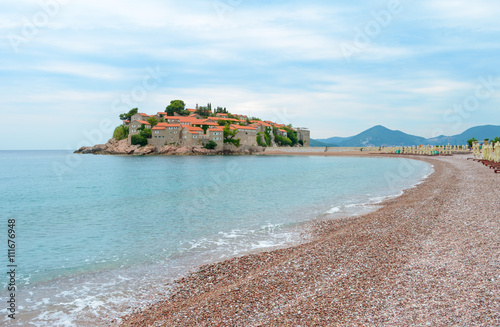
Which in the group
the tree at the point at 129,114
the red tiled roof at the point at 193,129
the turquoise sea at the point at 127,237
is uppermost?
the tree at the point at 129,114

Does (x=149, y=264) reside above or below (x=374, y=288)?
below

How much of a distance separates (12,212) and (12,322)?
19.4m

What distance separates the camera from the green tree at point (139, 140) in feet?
418

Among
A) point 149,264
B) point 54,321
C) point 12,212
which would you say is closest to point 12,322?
point 54,321

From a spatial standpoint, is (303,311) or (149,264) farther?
(149,264)

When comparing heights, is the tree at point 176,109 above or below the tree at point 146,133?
above

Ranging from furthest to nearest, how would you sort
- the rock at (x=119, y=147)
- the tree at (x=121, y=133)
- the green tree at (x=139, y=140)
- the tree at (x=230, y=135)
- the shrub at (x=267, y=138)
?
the shrub at (x=267, y=138), the tree at (x=121, y=133), the tree at (x=230, y=135), the rock at (x=119, y=147), the green tree at (x=139, y=140)

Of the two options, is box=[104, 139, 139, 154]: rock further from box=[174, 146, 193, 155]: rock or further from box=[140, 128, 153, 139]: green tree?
box=[174, 146, 193, 155]: rock

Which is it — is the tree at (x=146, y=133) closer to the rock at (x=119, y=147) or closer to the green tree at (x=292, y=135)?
the rock at (x=119, y=147)

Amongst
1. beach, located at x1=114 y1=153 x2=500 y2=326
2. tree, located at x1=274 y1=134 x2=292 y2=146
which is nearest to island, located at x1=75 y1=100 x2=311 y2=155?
tree, located at x1=274 y1=134 x2=292 y2=146

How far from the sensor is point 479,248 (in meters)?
8.88

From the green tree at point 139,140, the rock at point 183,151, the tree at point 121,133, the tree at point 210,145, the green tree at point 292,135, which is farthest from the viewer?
the green tree at point 292,135

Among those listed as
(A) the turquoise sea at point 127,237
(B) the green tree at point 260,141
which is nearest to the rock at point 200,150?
(B) the green tree at point 260,141

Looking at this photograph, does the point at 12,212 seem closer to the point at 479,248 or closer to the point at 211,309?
the point at 211,309
